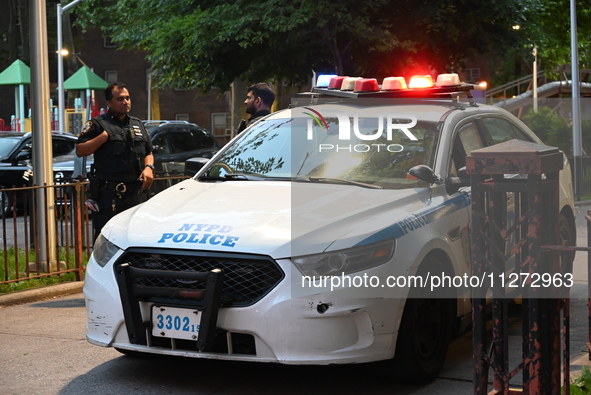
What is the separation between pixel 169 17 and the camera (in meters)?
25.1

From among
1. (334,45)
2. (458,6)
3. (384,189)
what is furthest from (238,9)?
(384,189)

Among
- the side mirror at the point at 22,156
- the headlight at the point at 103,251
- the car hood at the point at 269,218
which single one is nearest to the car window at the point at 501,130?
the car hood at the point at 269,218

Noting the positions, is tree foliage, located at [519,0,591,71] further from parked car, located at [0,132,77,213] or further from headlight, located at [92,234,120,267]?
headlight, located at [92,234,120,267]

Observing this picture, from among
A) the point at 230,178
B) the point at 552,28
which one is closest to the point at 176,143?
the point at 230,178

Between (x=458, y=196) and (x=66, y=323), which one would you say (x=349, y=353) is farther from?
(x=66, y=323)

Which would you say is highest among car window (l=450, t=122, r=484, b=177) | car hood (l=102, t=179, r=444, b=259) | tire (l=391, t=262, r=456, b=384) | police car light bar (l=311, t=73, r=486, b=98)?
police car light bar (l=311, t=73, r=486, b=98)

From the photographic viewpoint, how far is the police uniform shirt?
8.45 m

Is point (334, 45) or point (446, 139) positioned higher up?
point (334, 45)

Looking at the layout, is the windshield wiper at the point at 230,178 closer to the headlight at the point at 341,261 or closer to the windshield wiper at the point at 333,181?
the windshield wiper at the point at 333,181

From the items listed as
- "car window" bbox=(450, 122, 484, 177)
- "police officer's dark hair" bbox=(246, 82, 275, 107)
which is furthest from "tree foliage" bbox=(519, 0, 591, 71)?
"car window" bbox=(450, 122, 484, 177)

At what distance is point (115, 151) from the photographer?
8.45 m

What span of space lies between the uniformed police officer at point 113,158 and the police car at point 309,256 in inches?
81.7

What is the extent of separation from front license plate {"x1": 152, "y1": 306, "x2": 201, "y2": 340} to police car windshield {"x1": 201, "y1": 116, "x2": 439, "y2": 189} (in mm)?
1346

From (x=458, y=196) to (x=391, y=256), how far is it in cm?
114
